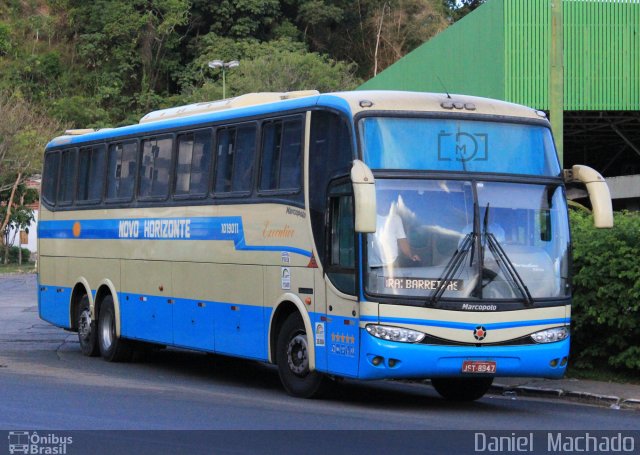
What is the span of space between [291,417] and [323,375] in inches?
64.2

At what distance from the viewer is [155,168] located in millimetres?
17547

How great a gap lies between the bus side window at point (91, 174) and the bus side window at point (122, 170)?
35cm

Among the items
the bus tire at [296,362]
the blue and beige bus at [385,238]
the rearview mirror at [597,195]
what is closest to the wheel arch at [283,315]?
the blue and beige bus at [385,238]

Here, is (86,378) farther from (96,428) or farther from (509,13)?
(509,13)

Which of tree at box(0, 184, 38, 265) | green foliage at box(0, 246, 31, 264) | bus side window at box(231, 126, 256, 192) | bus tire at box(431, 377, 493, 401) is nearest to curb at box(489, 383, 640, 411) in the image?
bus tire at box(431, 377, 493, 401)

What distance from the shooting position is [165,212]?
17.1 meters

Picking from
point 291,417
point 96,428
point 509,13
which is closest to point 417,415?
point 291,417

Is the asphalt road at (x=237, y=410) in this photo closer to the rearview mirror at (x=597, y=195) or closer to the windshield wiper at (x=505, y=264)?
the windshield wiper at (x=505, y=264)

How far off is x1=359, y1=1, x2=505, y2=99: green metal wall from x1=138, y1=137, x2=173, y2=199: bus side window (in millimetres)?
14963

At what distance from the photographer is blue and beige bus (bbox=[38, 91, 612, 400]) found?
12.4m

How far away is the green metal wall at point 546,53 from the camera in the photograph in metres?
33.1

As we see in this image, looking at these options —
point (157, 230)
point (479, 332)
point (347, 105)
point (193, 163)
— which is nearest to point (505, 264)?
point (479, 332)

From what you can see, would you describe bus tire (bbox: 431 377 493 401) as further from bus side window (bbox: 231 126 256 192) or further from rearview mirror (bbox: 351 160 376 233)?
bus side window (bbox: 231 126 256 192)
